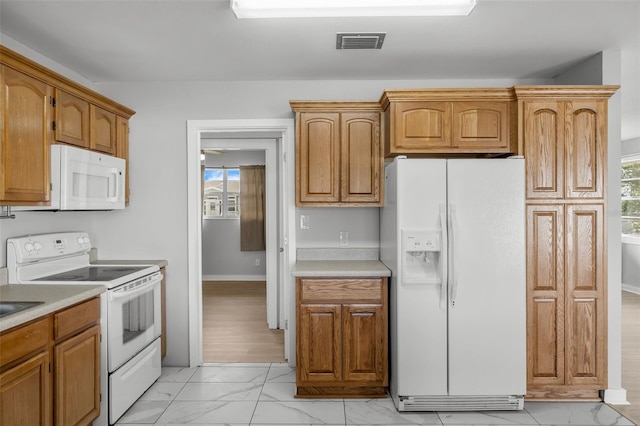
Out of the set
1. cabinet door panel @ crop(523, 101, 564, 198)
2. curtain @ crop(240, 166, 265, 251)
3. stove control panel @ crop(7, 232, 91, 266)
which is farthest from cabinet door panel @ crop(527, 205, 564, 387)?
curtain @ crop(240, 166, 265, 251)

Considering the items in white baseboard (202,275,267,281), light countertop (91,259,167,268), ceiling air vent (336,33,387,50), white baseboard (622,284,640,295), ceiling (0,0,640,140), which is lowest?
white baseboard (622,284,640,295)

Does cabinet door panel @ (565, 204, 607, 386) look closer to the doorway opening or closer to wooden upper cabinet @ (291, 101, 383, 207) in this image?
wooden upper cabinet @ (291, 101, 383, 207)

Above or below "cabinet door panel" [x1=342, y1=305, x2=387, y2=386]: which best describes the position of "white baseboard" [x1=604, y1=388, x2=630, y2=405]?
below

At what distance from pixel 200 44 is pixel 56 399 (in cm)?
225

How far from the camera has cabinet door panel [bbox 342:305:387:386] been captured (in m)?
2.93

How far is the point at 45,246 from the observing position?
2770mm

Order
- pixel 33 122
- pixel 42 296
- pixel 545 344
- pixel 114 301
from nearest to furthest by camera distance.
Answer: pixel 42 296 < pixel 33 122 < pixel 114 301 < pixel 545 344

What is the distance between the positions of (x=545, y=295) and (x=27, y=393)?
3086 mm

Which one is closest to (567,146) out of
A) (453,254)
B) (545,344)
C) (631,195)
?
(453,254)

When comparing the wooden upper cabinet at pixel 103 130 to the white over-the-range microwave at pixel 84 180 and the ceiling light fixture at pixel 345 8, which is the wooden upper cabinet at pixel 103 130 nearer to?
the white over-the-range microwave at pixel 84 180

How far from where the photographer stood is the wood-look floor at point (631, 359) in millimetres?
2855

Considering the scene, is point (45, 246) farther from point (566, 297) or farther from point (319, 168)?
point (566, 297)

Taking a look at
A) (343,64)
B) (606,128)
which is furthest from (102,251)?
(606,128)

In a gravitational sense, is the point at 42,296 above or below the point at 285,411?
above
